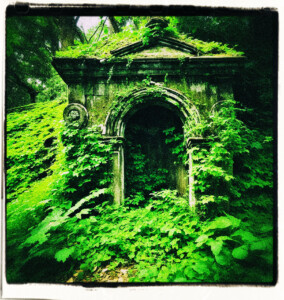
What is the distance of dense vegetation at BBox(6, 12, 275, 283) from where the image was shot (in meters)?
2.17

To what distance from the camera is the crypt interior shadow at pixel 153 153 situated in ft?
14.7

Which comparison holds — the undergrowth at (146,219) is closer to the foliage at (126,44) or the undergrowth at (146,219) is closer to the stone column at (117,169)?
the stone column at (117,169)

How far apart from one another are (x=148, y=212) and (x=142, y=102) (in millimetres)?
2583

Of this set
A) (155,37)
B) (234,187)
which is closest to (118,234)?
(234,187)

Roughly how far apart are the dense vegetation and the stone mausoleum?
295 mm

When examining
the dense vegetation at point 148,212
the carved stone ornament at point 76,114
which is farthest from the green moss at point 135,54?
the carved stone ornament at point 76,114

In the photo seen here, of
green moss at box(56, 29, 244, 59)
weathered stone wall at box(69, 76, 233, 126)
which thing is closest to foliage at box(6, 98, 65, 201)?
weathered stone wall at box(69, 76, 233, 126)

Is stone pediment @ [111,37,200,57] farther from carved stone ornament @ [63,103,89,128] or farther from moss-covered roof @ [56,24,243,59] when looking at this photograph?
carved stone ornament @ [63,103,89,128]

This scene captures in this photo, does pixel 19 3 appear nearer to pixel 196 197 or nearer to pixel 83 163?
pixel 83 163

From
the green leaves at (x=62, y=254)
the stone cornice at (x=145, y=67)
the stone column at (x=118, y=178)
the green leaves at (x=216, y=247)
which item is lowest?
the green leaves at (x=62, y=254)

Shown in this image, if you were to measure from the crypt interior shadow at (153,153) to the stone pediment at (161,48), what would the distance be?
1424 mm

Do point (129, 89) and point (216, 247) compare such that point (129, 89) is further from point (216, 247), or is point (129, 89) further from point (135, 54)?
point (216, 247)

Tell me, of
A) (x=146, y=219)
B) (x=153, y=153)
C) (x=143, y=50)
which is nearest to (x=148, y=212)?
(x=146, y=219)

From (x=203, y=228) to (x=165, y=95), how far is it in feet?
9.69
